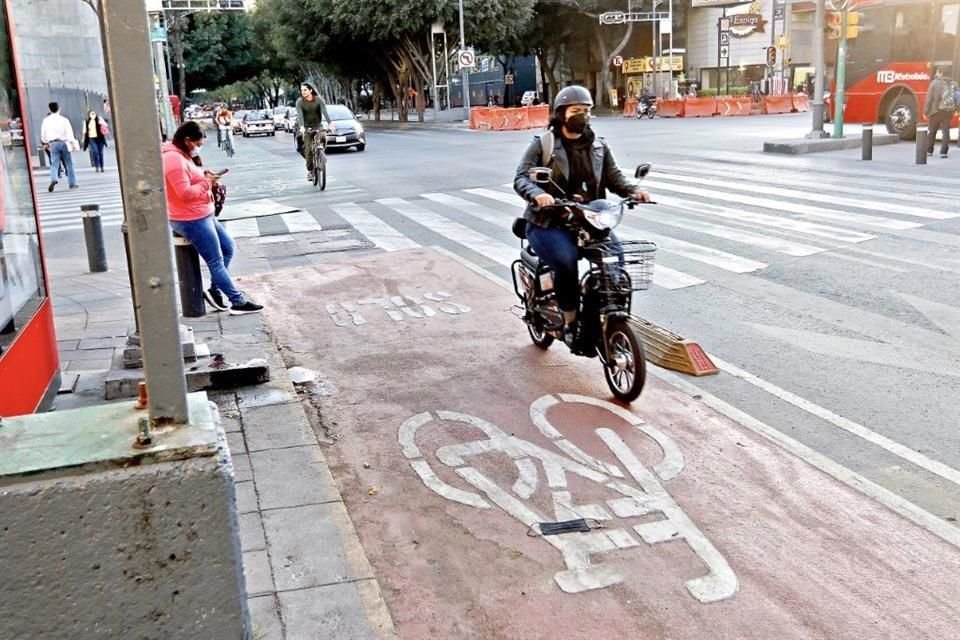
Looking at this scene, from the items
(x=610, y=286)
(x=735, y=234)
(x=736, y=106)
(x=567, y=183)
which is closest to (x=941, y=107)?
(x=735, y=234)

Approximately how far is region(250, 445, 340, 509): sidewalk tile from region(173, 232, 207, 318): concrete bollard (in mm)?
3347

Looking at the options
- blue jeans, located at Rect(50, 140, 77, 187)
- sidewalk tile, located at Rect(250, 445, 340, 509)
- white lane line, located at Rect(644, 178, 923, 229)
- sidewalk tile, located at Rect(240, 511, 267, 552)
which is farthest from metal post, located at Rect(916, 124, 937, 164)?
blue jeans, located at Rect(50, 140, 77, 187)

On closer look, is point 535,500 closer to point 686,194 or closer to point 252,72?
point 686,194

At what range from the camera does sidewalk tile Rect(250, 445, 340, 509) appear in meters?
4.29

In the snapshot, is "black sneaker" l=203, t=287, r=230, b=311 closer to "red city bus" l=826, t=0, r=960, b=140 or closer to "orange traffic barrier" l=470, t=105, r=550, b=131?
"red city bus" l=826, t=0, r=960, b=140

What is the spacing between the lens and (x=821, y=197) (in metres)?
14.0

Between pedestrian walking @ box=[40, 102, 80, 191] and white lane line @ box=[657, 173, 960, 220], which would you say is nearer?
white lane line @ box=[657, 173, 960, 220]

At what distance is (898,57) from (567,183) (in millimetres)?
21550

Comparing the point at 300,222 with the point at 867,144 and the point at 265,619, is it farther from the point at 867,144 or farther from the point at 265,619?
the point at 867,144

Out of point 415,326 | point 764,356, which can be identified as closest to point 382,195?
point 415,326

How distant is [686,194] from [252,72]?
6802 centimetres

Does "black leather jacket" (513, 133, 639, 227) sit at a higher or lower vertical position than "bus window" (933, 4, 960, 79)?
lower

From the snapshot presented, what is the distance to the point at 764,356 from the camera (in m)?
6.70

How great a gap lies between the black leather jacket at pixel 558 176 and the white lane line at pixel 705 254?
3543 millimetres
